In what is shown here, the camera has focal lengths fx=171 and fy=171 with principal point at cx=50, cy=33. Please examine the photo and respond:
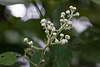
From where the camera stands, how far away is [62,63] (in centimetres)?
127

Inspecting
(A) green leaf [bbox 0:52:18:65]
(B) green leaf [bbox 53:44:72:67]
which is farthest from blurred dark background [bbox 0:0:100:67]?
(A) green leaf [bbox 0:52:18:65]

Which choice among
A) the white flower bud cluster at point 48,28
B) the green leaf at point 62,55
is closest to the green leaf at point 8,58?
the white flower bud cluster at point 48,28

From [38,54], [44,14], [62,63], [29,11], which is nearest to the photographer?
[38,54]

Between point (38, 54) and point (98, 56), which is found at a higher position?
point (38, 54)

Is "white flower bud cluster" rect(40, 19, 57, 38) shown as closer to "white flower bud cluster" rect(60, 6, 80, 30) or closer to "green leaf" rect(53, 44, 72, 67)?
"white flower bud cluster" rect(60, 6, 80, 30)

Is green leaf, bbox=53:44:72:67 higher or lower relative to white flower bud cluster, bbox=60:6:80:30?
lower

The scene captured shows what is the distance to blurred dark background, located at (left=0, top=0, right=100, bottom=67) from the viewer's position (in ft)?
4.38

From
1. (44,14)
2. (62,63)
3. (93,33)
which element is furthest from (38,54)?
(93,33)

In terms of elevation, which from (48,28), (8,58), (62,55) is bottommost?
(62,55)

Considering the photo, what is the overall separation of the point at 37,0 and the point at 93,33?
0.61m

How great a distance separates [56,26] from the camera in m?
1.43

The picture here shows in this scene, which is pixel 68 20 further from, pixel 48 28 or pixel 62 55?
pixel 62 55

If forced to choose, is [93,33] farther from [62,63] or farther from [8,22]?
[8,22]

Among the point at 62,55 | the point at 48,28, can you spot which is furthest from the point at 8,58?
the point at 62,55
